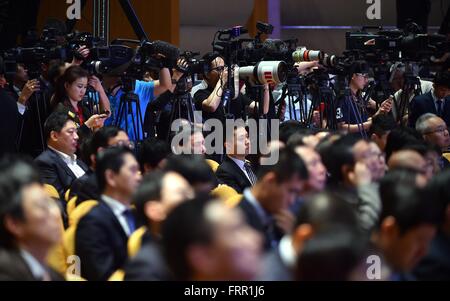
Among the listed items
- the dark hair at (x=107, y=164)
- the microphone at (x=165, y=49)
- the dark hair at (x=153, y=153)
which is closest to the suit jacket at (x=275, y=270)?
the dark hair at (x=107, y=164)

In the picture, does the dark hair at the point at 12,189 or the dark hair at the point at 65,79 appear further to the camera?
the dark hair at the point at 65,79

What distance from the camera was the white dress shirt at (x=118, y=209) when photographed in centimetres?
327

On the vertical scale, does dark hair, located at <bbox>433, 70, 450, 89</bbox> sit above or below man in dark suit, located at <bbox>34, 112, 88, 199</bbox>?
above

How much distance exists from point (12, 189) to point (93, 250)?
63 centimetres

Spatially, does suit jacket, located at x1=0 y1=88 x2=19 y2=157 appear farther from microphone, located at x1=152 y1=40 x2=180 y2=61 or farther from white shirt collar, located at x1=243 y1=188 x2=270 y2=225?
white shirt collar, located at x1=243 y1=188 x2=270 y2=225

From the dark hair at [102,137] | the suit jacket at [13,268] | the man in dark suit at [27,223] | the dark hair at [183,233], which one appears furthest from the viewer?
the dark hair at [102,137]

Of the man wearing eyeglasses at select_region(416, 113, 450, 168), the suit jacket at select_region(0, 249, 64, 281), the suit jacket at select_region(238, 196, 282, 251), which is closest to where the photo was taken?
the suit jacket at select_region(0, 249, 64, 281)

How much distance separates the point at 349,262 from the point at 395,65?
422cm

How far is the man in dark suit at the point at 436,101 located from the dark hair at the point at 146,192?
10.7 ft

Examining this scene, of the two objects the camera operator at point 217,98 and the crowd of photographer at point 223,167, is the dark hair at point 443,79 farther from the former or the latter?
the camera operator at point 217,98

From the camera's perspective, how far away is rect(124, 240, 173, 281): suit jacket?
2.47 m

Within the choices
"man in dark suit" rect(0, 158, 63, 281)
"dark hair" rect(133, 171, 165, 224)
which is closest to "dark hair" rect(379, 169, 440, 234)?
"dark hair" rect(133, 171, 165, 224)

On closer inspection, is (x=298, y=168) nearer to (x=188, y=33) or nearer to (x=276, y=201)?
(x=276, y=201)

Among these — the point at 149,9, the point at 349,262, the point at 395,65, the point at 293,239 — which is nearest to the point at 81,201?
the point at 293,239
